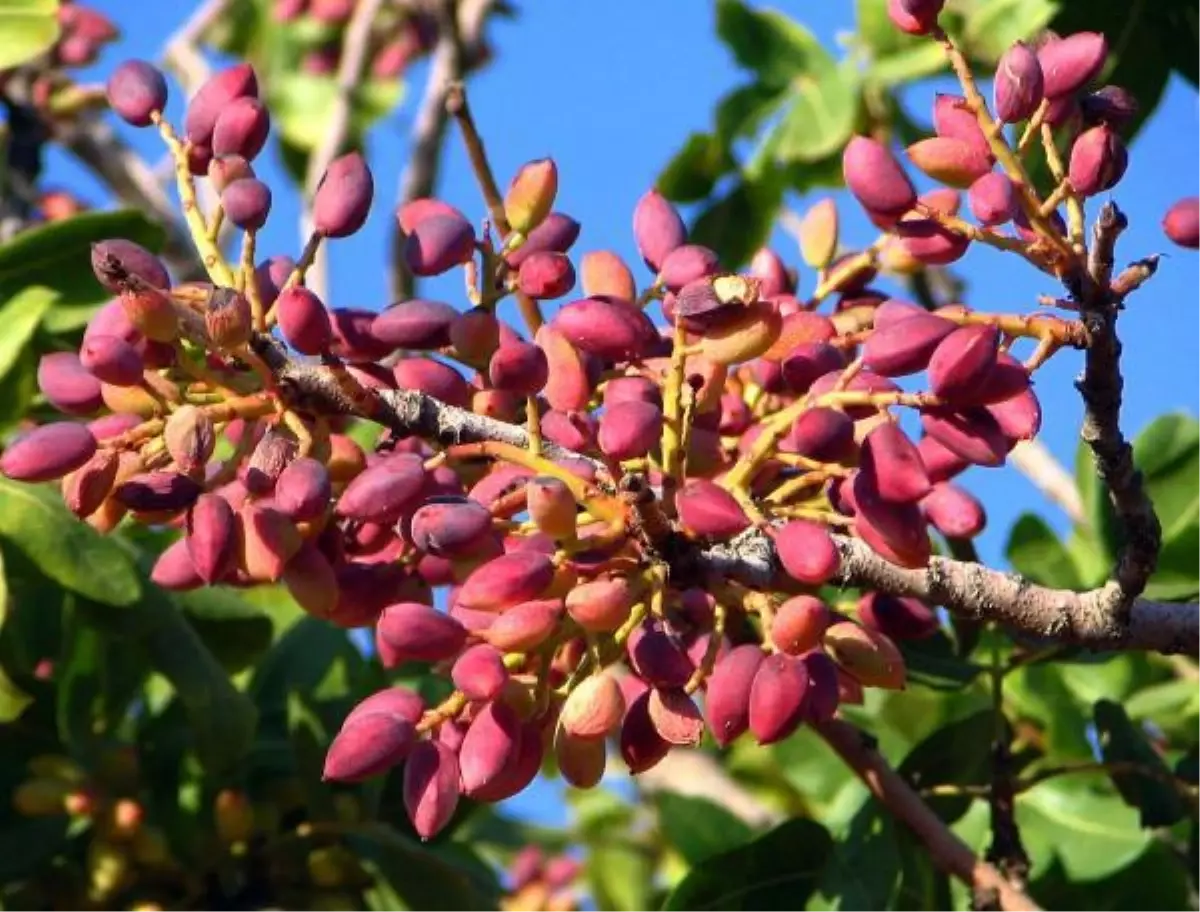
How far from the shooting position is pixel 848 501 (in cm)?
116

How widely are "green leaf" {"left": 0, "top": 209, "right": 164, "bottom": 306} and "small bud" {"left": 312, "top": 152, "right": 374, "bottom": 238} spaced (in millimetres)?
469

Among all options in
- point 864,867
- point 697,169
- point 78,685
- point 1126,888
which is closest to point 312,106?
point 697,169

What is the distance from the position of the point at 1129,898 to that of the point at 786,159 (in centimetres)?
95

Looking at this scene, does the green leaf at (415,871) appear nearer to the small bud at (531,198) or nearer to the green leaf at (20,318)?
the green leaf at (20,318)

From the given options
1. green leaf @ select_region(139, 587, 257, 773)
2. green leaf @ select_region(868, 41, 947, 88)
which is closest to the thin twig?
green leaf @ select_region(868, 41, 947, 88)

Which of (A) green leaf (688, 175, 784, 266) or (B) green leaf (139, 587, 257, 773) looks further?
(A) green leaf (688, 175, 784, 266)

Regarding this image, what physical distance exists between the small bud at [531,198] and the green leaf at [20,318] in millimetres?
517

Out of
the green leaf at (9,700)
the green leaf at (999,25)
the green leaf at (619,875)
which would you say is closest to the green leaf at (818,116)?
the green leaf at (999,25)

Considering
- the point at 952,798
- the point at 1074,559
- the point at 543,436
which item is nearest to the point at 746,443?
the point at 543,436

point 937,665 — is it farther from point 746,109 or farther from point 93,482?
point 746,109

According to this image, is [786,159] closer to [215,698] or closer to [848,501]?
[215,698]

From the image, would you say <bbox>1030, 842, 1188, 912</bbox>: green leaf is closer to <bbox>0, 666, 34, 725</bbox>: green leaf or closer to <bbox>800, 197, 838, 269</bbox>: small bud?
<bbox>800, 197, 838, 269</bbox>: small bud

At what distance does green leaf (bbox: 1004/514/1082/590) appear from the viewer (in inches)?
78.2

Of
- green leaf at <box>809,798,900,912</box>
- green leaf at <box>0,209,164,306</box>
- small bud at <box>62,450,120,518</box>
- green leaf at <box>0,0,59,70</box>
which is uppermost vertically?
green leaf at <box>0,0,59,70</box>
